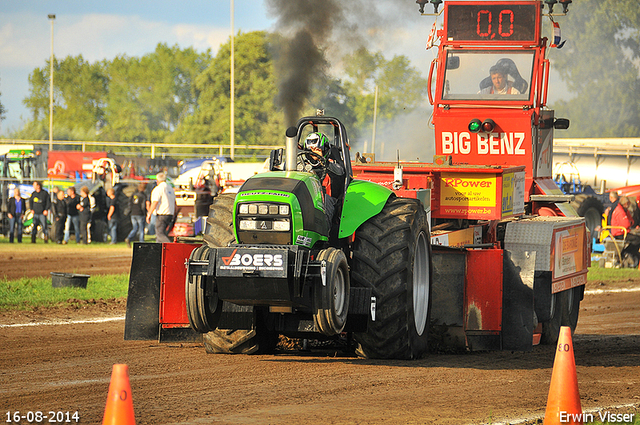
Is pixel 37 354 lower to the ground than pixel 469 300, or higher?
lower

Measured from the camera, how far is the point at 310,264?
6.62 meters

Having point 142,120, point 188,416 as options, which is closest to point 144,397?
point 188,416

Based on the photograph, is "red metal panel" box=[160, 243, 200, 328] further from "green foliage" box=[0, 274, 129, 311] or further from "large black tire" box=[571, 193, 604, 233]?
"large black tire" box=[571, 193, 604, 233]

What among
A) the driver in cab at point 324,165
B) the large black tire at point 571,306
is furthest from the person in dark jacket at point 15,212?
the driver in cab at point 324,165

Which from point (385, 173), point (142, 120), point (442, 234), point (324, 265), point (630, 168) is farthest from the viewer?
point (142, 120)

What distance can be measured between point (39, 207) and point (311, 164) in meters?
17.6

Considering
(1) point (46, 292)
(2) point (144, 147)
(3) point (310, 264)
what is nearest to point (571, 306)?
(3) point (310, 264)

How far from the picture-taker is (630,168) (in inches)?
1335

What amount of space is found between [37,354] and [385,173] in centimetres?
464

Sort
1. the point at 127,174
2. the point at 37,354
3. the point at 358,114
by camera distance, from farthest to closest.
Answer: the point at 358,114
the point at 127,174
the point at 37,354

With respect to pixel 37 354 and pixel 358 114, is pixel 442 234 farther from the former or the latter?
pixel 358 114

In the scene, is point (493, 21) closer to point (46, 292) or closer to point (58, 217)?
point (46, 292)

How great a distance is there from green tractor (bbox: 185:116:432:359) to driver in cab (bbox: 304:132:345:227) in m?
0.01

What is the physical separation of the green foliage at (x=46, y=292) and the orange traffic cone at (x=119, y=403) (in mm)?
7771
